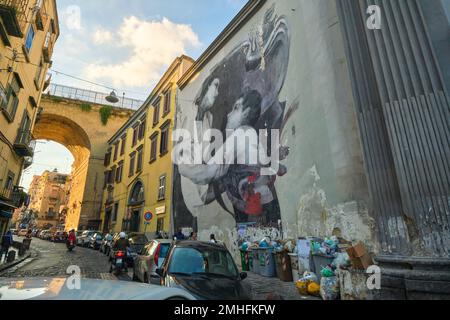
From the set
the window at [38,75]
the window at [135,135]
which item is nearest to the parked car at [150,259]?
the window at [38,75]

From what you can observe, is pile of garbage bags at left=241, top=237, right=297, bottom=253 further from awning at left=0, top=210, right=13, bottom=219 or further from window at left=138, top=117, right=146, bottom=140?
window at left=138, top=117, right=146, bottom=140

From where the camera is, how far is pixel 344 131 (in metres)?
7.36

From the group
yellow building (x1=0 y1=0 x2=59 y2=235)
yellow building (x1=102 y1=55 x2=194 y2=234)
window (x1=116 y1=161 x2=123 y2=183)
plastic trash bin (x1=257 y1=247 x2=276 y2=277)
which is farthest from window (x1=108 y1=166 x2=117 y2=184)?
plastic trash bin (x1=257 y1=247 x2=276 y2=277)

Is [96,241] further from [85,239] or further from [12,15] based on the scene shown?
[12,15]

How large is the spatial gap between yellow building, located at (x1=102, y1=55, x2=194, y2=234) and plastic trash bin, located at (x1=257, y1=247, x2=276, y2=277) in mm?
10577

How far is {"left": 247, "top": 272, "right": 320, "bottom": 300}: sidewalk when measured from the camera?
6462 millimetres

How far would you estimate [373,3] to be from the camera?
613 centimetres

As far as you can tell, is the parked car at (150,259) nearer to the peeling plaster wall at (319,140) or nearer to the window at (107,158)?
the peeling plaster wall at (319,140)

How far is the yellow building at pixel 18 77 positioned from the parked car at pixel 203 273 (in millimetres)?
12640

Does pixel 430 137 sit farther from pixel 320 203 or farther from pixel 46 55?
pixel 46 55

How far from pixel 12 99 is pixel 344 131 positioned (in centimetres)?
1692

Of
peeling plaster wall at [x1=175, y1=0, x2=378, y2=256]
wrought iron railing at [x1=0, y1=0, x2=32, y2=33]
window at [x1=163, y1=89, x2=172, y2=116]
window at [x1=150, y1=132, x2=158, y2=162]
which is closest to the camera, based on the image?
peeling plaster wall at [x1=175, y1=0, x2=378, y2=256]

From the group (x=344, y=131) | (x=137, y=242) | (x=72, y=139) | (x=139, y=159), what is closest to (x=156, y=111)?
(x=139, y=159)
